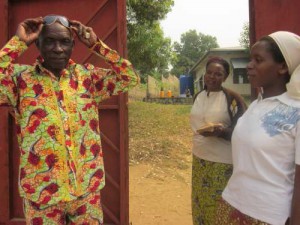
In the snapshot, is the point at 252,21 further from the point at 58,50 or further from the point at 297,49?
the point at 58,50

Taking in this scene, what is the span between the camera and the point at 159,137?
31.6 ft

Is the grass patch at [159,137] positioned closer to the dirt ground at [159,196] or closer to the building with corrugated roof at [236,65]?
the dirt ground at [159,196]

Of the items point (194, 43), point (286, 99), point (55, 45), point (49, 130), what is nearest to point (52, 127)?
point (49, 130)

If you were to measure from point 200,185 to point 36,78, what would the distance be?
1765 millimetres

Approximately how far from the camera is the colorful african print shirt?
1.99 m

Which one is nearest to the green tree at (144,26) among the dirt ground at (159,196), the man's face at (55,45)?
the dirt ground at (159,196)

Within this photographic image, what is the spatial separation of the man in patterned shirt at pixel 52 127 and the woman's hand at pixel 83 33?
0.02 m

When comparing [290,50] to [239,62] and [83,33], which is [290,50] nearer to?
[83,33]

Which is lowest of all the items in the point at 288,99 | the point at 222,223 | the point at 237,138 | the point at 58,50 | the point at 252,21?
the point at 222,223

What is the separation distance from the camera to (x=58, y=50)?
2.02 meters

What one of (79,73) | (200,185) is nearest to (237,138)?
(79,73)

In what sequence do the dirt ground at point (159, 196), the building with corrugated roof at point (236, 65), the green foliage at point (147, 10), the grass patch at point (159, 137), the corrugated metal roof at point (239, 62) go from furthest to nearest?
the building with corrugated roof at point (236, 65)
the corrugated metal roof at point (239, 62)
the green foliage at point (147, 10)
the grass patch at point (159, 137)
the dirt ground at point (159, 196)

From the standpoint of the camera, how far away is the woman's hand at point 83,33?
85.9 inches

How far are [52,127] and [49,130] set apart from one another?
0.02 m
